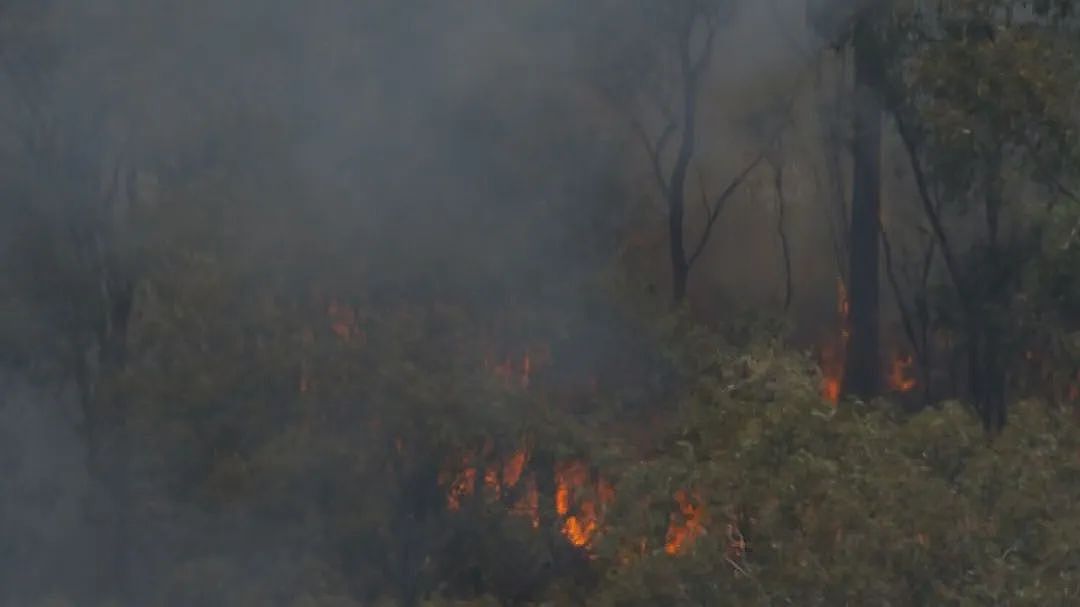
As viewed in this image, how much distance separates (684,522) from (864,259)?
793 centimetres

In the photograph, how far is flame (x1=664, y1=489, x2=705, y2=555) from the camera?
9156 mm

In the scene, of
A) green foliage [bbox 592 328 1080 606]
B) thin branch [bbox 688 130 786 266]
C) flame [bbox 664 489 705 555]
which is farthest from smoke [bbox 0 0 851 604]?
green foliage [bbox 592 328 1080 606]

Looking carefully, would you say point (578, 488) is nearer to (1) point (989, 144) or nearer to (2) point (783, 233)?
(1) point (989, 144)

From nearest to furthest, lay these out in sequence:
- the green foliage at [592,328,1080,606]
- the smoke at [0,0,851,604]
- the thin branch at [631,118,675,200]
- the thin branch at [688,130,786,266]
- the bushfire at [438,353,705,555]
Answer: the green foliage at [592,328,1080,606], the bushfire at [438,353,705,555], the smoke at [0,0,851,604], the thin branch at [631,118,675,200], the thin branch at [688,130,786,266]

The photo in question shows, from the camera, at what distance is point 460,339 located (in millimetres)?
11266

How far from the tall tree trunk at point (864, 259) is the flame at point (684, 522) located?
246 inches

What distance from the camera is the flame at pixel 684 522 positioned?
9156mm

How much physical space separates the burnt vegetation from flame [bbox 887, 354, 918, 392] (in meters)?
0.81

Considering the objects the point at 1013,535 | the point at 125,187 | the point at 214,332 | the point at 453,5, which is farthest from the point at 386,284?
the point at 1013,535

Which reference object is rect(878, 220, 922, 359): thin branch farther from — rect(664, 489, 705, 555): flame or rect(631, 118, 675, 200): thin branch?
rect(664, 489, 705, 555): flame

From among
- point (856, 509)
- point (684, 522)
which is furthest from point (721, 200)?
point (856, 509)

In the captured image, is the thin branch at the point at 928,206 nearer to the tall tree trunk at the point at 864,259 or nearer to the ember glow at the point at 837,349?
the tall tree trunk at the point at 864,259

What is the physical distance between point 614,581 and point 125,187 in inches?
202

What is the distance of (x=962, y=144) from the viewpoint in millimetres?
10664
